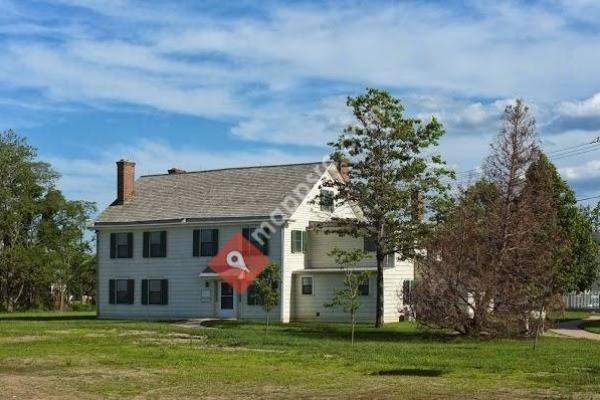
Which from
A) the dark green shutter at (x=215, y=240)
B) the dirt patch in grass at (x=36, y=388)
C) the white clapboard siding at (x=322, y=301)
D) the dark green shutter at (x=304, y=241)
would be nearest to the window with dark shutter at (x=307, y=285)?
the white clapboard siding at (x=322, y=301)

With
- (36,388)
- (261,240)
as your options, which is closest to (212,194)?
(261,240)

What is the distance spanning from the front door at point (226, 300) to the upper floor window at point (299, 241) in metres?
3.87

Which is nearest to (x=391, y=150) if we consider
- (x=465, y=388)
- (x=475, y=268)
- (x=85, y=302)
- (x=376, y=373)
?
(x=475, y=268)

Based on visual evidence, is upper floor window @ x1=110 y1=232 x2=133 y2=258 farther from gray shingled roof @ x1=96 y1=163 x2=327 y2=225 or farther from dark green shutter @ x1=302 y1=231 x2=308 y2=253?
dark green shutter @ x1=302 y1=231 x2=308 y2=253

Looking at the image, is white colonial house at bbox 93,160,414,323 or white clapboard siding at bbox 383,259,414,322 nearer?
white clapboard siding at bbox 383,259,414,322

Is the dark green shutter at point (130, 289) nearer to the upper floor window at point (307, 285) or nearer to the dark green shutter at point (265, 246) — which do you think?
the dark green shutter at point (265, 246)

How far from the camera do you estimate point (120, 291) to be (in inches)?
1817

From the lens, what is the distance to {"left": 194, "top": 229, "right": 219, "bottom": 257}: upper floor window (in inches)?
1686

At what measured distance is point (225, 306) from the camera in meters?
42.8

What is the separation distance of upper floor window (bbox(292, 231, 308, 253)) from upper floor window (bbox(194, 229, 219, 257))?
3982mm

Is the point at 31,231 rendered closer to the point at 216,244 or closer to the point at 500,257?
the point at 216,244

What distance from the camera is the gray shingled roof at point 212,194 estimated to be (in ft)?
140

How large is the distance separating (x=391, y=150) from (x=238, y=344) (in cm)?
1281

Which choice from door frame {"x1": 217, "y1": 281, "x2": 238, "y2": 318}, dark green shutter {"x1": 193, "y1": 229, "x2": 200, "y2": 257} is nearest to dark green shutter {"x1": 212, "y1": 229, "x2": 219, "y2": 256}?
dark green shutter {"x1": 193, "y1": 229, "x2": 200, "y2": 257}
